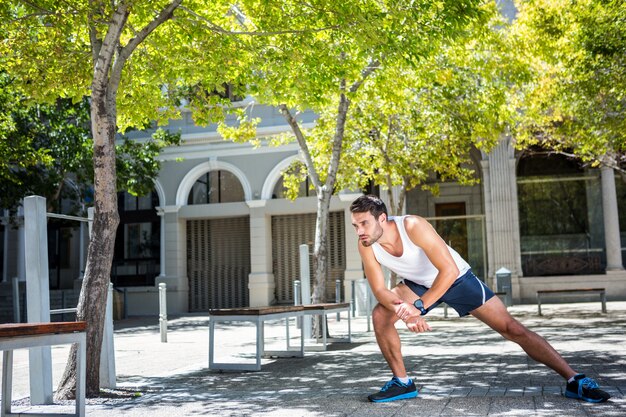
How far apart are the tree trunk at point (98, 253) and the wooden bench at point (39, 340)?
123cm

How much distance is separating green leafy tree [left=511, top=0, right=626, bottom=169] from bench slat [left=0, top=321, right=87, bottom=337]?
9.67 meters

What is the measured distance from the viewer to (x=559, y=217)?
954 inches

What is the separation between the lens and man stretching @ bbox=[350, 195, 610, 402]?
15.9 ft

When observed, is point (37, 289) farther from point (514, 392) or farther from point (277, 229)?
point (277, 229)

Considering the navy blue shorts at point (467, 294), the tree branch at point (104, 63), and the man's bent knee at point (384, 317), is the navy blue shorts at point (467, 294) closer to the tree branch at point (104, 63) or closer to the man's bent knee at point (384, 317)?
the man's bent knee at point (384, 317)

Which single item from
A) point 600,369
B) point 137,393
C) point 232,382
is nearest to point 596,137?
point 600,369

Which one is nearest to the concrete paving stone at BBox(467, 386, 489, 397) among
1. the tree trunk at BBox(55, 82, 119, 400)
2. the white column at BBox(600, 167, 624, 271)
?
the tree trunk at BBox(55, 82, 119, 400)

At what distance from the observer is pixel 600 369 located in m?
7.20

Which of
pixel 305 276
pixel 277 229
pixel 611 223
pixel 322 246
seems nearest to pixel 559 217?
pixel 611 223

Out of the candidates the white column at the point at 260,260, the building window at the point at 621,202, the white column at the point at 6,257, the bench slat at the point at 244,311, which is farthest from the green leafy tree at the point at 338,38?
the white column at the point at 6,257

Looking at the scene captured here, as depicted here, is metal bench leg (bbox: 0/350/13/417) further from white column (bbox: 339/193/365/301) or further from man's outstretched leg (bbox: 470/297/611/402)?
white column (bbox: 339/193/365/301)

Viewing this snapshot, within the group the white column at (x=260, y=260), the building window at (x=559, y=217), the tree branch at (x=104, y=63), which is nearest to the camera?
the tree branch at (x=104, y=63)

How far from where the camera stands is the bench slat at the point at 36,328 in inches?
180

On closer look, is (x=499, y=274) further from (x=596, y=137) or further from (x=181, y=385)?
(x=181, y=385)
